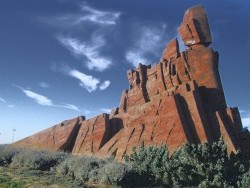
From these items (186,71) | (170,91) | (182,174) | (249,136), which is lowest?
(182,174)

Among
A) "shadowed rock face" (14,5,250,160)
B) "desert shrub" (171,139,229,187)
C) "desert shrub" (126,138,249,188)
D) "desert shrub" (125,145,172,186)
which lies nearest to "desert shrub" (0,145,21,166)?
"desert shrub" (125,145,172,186)

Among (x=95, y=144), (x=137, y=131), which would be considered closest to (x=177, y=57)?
(x=137, y=131)

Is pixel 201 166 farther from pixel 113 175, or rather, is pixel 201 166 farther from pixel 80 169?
pixel 80 169

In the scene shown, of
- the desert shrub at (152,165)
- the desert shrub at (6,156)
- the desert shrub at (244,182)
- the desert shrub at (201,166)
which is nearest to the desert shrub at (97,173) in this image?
the desert shrub at (152,165)

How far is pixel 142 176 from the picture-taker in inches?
917

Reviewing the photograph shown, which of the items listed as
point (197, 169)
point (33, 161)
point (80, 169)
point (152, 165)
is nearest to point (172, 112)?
point (152, 165)

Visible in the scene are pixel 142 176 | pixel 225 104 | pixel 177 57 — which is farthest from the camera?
pixel 177 57

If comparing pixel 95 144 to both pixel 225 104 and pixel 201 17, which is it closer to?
pixel 225 104

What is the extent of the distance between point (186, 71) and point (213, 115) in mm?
7340

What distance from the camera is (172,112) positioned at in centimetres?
3762

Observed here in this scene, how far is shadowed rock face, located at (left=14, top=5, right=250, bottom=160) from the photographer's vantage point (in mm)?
36438

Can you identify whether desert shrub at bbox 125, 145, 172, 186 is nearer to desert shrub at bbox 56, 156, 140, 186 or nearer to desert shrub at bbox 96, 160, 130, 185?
desert shrub at bbox 56, 156, 140, 186

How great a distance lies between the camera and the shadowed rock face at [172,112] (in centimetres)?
3644

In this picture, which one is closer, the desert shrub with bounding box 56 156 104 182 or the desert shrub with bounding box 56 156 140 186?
the desert shrub with bounding box 56 156 140 186
